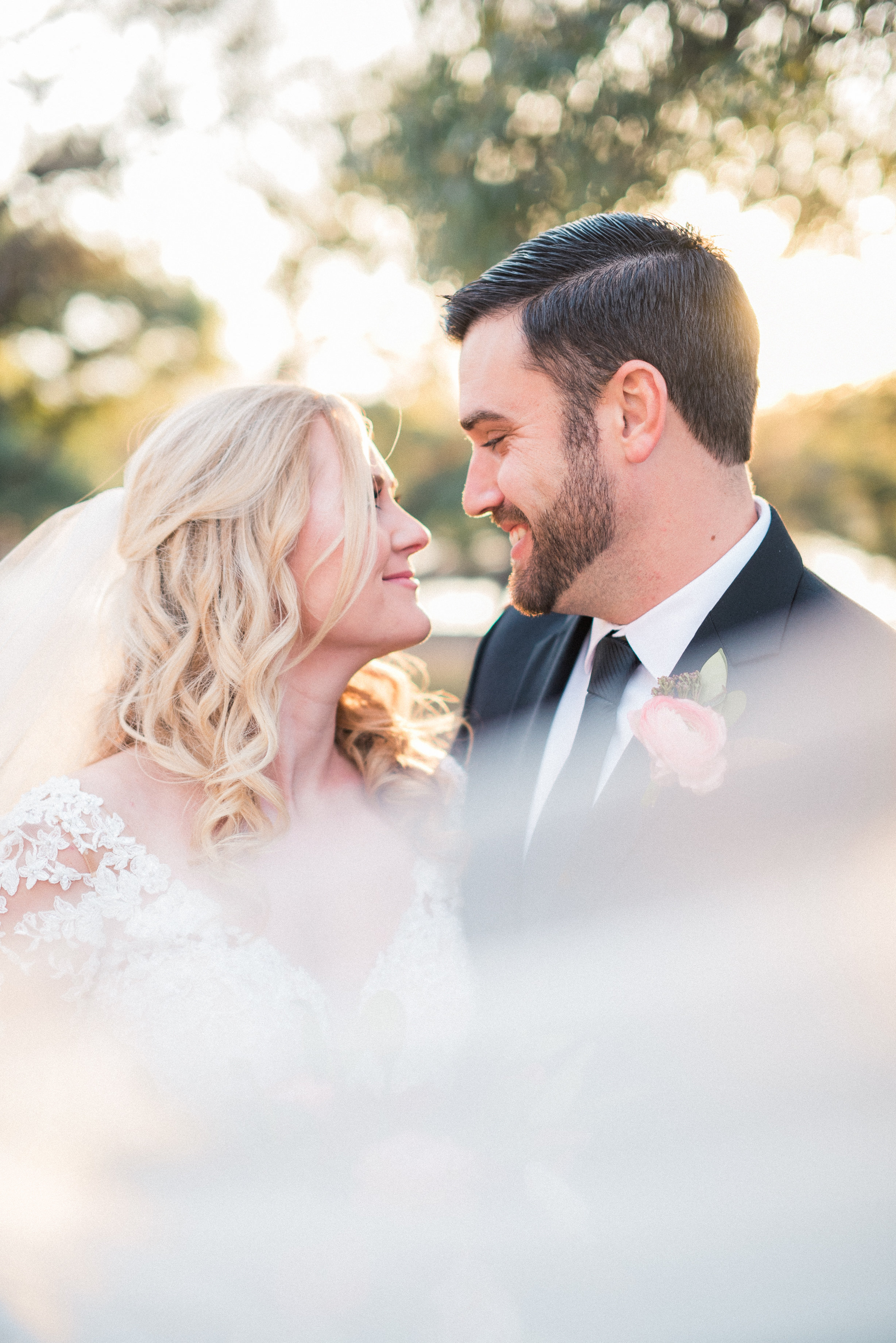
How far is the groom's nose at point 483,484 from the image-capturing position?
273cm

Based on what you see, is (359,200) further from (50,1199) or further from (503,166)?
(50,1199)

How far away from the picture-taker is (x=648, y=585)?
2.58 metres

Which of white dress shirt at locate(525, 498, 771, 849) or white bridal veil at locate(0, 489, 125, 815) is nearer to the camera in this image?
white dress shirt at locate(525, 498, 771, 849)

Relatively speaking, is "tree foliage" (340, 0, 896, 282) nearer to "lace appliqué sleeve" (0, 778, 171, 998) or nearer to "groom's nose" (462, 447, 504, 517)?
"groom's nose" (462, 447, 504, 517)

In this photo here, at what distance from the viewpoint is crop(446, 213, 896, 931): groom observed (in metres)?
2.18

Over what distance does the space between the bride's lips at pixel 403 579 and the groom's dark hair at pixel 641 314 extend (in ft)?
2.33

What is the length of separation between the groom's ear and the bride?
710mm

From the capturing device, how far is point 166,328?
43.5 feet

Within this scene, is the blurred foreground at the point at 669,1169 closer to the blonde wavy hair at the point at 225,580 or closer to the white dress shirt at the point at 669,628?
the white dress shirt at the point at 669,628

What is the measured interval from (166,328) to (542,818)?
12.4m

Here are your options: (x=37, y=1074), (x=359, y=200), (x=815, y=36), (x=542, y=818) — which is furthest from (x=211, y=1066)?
(x=359, y=200)

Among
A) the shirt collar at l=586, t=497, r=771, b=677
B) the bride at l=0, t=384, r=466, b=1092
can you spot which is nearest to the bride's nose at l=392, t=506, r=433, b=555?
the bride at l=0, t=384, r=466, b=1092

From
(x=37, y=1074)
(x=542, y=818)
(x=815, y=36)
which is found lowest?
(x=37, y=1074)

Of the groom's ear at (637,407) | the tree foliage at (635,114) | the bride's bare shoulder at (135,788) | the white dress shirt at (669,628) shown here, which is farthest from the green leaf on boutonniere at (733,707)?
the tree foliage at (635,114)
